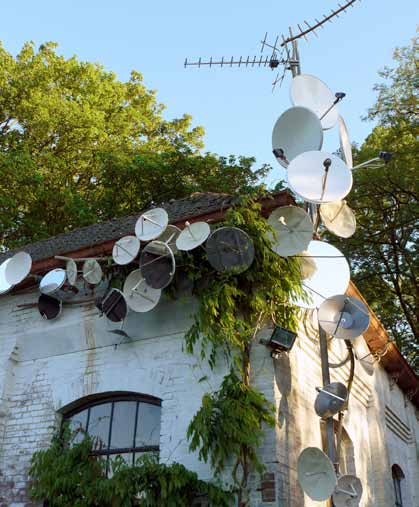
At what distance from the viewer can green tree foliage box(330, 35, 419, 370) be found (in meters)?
18.0

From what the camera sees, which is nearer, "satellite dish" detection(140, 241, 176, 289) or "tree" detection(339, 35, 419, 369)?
"satellite dish" detection(140, 241, 176, 289)

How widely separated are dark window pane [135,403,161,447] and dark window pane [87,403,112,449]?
44 centimetres

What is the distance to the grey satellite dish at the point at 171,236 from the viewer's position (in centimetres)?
758

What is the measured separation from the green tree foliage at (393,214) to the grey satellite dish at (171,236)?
1164cm

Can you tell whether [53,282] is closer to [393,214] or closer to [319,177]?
[319,177]

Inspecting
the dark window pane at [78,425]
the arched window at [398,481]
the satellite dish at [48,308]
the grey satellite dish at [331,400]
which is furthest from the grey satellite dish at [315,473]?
the arched window at [398,481]

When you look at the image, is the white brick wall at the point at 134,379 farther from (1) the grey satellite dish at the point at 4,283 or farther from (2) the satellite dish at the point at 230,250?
(2) the satellite dish at the point at 230,250

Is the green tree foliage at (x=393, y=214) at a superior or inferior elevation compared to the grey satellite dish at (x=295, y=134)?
superior

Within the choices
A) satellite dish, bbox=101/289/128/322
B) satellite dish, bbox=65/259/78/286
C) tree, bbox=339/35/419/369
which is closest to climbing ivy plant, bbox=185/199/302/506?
satellite dish, bbox=101/289/128/322

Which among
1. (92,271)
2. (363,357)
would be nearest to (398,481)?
(363,357)

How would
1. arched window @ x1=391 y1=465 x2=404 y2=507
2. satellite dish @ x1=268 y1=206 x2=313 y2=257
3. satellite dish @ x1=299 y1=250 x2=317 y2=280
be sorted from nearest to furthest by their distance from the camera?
satellite dish @ x1=268 y1=206 x2=313 y2=257
satellite dish @ x1=299 y1=250 x2=317 y2=280
arched window @ x1=391 y1=465 x2=404 y2=507

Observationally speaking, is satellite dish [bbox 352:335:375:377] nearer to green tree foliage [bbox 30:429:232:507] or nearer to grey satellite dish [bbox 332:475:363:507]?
grey satellite dish [bbox 332:475:363:507]

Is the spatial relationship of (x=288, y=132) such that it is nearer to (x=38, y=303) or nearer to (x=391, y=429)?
(x=38, y=303)

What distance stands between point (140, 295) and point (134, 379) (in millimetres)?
1013
